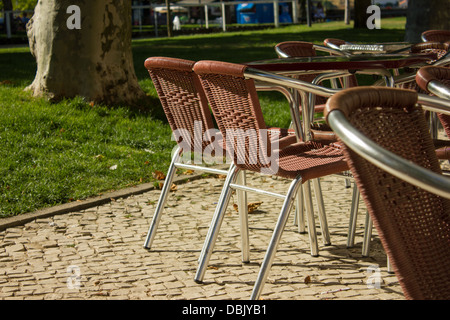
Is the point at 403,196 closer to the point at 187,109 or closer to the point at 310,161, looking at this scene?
the point at 310,161

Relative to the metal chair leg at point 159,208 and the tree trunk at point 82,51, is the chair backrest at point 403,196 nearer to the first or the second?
the metal chair leg at point 159,208

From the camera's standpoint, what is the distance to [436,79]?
9.16 feet

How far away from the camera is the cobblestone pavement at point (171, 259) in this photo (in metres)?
3.85

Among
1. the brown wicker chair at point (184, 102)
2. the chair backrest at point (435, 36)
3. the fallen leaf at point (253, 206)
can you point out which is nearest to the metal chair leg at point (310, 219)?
the brown wicker chair at point (184, 102)

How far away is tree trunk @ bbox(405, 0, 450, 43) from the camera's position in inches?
412

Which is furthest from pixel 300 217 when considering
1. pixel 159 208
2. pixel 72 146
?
pixel 72 146

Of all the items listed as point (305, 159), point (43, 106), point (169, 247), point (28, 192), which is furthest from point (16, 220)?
point (43, 106)

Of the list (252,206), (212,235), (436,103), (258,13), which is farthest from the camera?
(258,13)

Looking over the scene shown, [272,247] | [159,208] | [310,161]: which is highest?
[310,161]

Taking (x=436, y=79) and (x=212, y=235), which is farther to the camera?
(x=212, y=235)

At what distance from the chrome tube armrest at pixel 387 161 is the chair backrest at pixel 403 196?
76 mm

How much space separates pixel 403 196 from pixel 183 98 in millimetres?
2308

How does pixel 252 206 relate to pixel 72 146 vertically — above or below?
below
